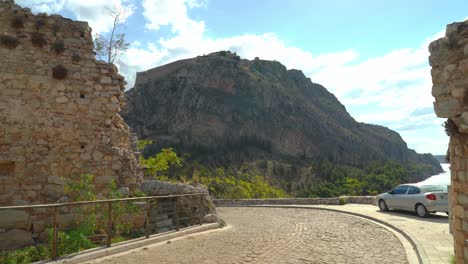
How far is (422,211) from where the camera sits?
1254 cm

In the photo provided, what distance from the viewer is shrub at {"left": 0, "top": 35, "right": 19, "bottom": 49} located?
8.32 metres

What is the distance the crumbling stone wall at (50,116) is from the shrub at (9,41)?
0.02m

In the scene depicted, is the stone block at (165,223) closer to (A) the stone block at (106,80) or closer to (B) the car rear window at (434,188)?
(A) the stone block at (106,80)

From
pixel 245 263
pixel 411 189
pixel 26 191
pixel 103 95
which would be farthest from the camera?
pixel 411 189

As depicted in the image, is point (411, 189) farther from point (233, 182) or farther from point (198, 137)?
point (198, 137)

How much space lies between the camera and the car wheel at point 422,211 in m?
12.4

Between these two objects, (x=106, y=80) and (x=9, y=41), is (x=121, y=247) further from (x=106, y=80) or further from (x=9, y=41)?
(x=9, y=41)

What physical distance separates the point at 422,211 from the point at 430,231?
11.2 ft

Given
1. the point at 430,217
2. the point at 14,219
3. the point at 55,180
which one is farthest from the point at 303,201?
the point at 14,219

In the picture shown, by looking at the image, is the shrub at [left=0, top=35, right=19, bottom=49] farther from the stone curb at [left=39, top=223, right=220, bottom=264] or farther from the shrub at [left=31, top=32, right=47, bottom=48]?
the stone curb at [left=39, top=223, right=220, bottom=264]

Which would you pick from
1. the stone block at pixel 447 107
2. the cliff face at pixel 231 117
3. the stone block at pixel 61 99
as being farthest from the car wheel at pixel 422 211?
the cliff face at pixel 231 117

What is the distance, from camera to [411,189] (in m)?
13.4

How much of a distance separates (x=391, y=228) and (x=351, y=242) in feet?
9.08

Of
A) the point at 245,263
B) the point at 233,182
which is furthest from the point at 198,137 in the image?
the point at 245,263
